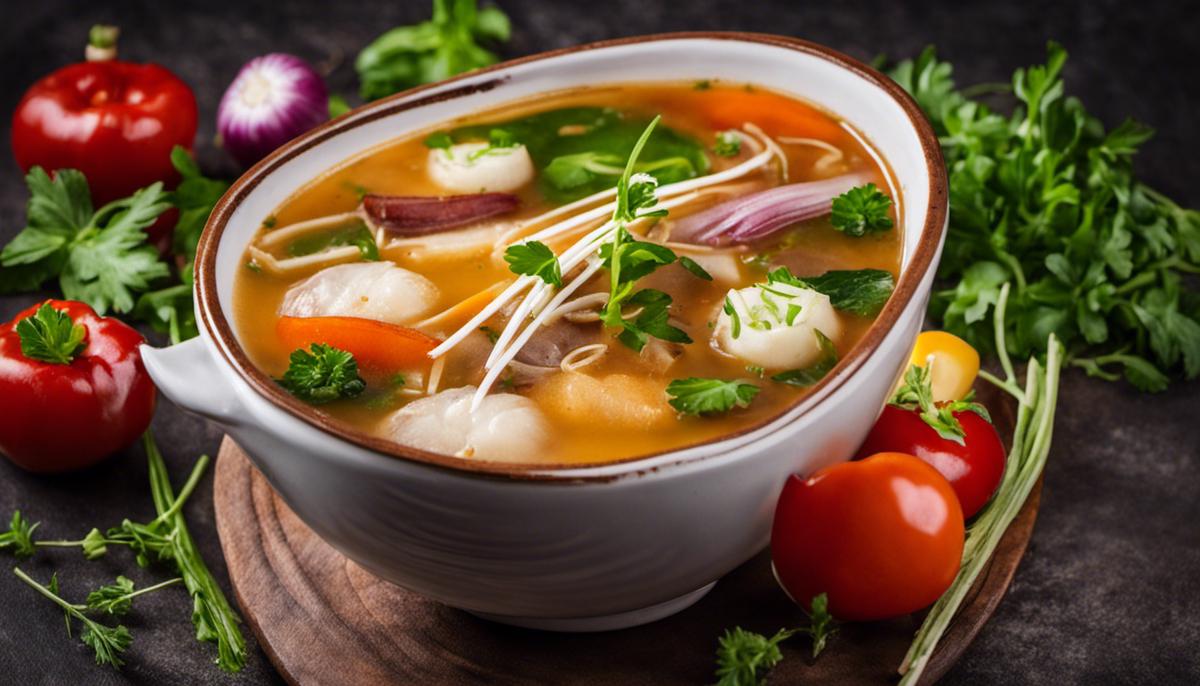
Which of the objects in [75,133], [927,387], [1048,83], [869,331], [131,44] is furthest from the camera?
[131,44]

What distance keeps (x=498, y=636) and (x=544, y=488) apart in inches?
22.3

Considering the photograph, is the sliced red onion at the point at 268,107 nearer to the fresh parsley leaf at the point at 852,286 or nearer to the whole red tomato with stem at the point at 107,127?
the whole red tomato with stem at the point at 107,127

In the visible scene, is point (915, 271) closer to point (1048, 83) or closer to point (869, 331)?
point (869, 331)

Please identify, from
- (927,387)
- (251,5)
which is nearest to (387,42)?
(251,5)

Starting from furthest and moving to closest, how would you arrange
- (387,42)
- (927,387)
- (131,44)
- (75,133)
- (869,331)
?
(131,44) → (387,42) → (75,133) → (927,387) → (869,331)

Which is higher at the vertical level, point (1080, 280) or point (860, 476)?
point (860, 476)

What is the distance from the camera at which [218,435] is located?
2979 millimetres

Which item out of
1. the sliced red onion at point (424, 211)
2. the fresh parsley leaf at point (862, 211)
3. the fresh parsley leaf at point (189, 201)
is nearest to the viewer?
the fresh parsley leaf at point (862, 211)

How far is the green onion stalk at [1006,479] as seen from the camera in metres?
2.29

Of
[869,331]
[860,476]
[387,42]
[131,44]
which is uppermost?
[869,331]

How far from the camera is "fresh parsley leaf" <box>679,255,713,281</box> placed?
2498 millimetres

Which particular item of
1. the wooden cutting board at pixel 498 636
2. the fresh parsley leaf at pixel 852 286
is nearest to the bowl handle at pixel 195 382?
the wooden cutting board at pixel 498 636

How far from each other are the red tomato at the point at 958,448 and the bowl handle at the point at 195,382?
1.17m

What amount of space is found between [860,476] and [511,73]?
1.30 metres
